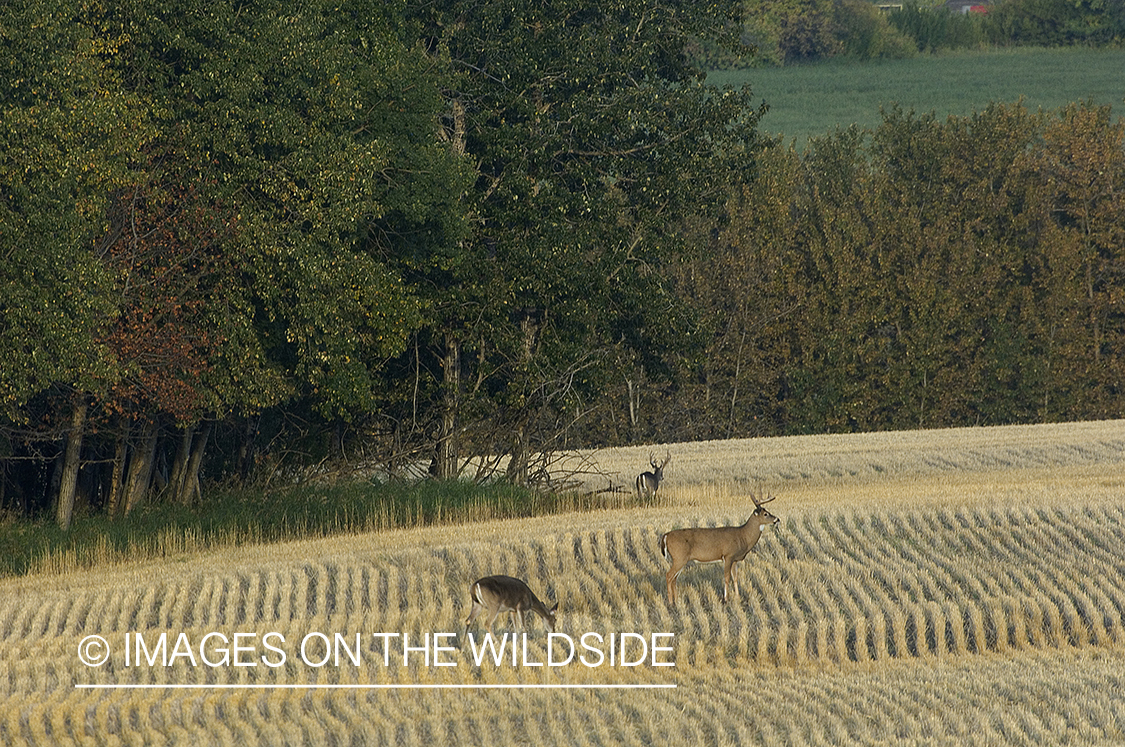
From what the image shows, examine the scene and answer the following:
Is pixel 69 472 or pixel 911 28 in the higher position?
pixel 911 28

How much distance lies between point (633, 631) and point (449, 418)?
1526cm

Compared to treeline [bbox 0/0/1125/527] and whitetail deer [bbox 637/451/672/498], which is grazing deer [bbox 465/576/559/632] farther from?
whitetail deer [bbox 637/451/672/498]

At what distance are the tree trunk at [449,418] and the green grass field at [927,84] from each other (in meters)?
64.7

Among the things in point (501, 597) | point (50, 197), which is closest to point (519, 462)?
point (50, 197)

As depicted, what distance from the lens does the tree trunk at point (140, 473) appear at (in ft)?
85.7

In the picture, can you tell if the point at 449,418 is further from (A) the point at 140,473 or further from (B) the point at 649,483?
(A) the point at 140,473

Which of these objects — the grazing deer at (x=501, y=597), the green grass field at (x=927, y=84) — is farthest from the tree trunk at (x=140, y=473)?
the green grass field at (x=927, y=84)

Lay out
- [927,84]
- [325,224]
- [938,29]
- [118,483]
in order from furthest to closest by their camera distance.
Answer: [938,29] < [927,84] < [118,483] < [325,224]

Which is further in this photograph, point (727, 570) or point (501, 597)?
point (727, 570)

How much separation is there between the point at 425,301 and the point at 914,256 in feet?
132

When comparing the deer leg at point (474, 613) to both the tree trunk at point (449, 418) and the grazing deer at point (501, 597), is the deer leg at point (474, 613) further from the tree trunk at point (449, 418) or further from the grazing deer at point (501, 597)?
the tree trunk at point (449, 418)

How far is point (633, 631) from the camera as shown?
16141mm

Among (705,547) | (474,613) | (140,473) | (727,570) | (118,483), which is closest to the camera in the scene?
(474,613)

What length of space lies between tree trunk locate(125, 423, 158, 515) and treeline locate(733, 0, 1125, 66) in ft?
280
